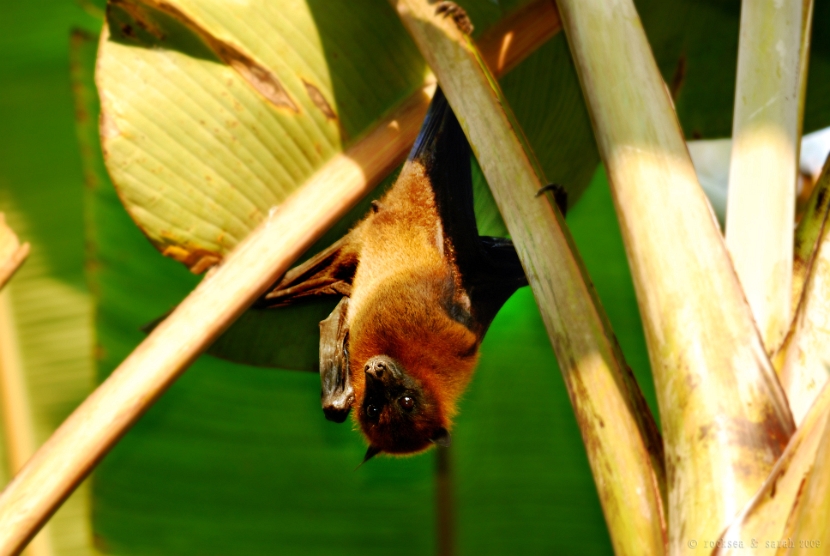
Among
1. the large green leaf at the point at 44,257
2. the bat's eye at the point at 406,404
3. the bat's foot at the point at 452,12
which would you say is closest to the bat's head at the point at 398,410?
the bat's eye at the point at 406,404

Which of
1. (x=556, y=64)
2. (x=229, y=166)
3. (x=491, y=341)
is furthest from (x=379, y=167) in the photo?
(x=491, y=341)

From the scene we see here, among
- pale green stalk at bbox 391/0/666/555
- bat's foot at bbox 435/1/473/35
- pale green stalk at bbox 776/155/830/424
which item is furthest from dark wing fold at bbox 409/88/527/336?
pale green stalk at bbox 776/155/830/424

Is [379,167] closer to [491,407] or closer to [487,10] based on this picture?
[487,10]

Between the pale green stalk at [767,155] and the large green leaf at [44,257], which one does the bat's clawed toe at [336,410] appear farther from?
the pale green stalk at [767,155]

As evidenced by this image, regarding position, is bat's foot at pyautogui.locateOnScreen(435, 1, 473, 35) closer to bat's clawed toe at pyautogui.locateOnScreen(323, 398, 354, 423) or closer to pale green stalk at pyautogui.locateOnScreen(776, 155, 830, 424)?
pale green stalk at pyautogui.locateOnScreen(776, 155, 830, 424)

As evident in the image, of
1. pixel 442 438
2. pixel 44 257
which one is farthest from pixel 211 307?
pixel 44 257

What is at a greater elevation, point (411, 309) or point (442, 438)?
point (411, 309)

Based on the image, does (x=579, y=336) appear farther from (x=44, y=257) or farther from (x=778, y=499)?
(x=44, y=257)

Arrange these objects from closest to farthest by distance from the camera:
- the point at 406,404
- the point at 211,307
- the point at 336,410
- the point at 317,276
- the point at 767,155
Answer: the point at 767,155, the point at 211,307, the point at 336,410, the point at 317,276, the point at 406,404

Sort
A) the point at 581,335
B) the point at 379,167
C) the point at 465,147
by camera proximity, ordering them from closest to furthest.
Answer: the point at 581,335 → the point at 379,167 → the point at 465,147
